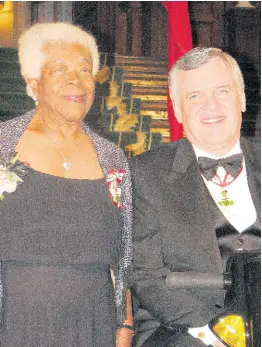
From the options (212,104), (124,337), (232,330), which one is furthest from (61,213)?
(232,330)

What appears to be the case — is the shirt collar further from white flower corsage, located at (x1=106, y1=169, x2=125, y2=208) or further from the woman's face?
the woman's face

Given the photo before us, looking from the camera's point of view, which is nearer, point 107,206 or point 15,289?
point 15,289

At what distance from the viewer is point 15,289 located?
7.37 feet

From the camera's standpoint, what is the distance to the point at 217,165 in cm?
234

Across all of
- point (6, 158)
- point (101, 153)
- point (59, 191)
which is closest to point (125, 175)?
point (101, 153)

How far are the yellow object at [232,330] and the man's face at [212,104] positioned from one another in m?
0.83

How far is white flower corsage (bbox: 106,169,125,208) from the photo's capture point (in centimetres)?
247

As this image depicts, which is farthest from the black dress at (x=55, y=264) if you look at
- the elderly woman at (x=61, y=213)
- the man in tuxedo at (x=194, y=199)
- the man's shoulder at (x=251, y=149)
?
the man's shoulder at (x=251, y=149)

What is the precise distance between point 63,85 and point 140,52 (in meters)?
8.91

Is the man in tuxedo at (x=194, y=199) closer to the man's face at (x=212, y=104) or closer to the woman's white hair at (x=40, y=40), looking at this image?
the man's face at (x=212, y=104)

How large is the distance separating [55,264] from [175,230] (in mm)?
437

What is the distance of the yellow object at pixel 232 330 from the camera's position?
5.27ft

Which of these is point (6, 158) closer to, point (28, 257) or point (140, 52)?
point (28, 257)

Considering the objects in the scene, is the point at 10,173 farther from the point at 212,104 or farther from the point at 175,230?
the point at 212,104
